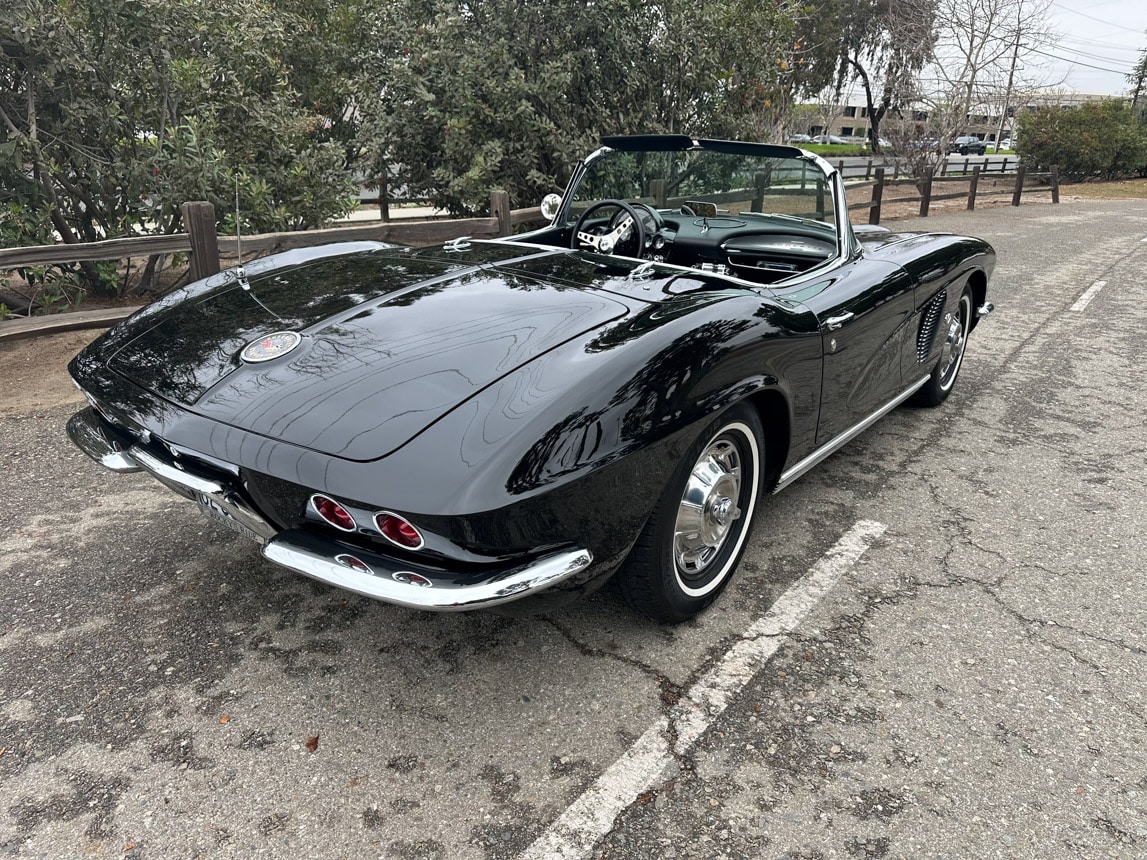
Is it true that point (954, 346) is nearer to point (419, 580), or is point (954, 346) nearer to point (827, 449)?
point (827, 449)

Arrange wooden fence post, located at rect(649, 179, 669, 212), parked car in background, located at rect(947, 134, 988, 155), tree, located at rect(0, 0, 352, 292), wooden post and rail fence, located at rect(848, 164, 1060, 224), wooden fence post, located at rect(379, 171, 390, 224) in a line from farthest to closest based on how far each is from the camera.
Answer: parked car in background, located at rect(947, 134, 988, 155), wooden post and rail fence, located at rect(848, 164, 1060, 224), wooden fence post, located at rect(379, 171, 390, 224), tree, located at rect(0, 0, 352, 292), wooden fence post, located at rect(649, 179, 669, 212)

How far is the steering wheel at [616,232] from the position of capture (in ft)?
11.3

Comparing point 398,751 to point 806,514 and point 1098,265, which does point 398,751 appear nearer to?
point 806,514

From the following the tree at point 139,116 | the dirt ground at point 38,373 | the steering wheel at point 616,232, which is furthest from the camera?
the tree at point 139,116

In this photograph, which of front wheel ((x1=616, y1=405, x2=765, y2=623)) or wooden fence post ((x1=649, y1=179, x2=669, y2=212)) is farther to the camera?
wooden fence post ((x1=649, y1=179, x2=669, y2=212))

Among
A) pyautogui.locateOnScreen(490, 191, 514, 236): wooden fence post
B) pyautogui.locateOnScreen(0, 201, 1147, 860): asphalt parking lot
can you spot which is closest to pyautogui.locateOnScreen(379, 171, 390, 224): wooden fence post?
pyautogui.locateOnScreen(490, 191, 514, 236): wooden fence post

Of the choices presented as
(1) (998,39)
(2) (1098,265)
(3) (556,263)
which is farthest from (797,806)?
(1) (998,39)

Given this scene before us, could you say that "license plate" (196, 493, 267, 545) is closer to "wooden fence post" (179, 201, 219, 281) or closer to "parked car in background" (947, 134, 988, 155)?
"wooden fence post" (179, 201, 219, 281)

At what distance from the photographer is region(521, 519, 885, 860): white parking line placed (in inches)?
71.2

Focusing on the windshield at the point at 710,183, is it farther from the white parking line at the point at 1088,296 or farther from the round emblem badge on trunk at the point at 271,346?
the white parking line at the point at 1088,296

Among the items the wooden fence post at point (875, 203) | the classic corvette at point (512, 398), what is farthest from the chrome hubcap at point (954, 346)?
the wooden fence post at point (875, 203)

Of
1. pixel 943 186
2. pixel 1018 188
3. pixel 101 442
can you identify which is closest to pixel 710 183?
pixel 101 442

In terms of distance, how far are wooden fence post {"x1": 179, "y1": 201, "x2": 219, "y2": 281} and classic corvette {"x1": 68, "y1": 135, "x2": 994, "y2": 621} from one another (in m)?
2.43

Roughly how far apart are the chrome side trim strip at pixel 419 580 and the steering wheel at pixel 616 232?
1.91 metres
